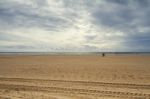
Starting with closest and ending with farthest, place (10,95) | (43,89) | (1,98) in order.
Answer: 1. (1,98)
2. (10,95)
3. (43,89)

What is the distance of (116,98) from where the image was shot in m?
8.38

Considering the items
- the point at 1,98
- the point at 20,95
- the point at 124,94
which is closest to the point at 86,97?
the point at 124,94

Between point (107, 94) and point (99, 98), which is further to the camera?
point (107, 94)

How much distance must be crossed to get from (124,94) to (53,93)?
3196mm

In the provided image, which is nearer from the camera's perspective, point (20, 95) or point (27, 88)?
point (20, 95)

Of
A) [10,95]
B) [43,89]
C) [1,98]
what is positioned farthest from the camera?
[43,89]

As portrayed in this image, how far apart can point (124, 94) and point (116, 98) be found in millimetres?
862

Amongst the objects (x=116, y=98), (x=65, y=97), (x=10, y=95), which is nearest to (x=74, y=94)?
(x=65, y=97)

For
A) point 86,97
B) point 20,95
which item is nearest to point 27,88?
point 20,95

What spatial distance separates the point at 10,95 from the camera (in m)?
8.95

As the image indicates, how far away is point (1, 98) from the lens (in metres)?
8.38

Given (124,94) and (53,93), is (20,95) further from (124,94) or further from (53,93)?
(124,94)

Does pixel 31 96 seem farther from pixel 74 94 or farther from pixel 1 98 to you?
pixel 74 94

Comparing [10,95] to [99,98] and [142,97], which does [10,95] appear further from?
[142,97]
